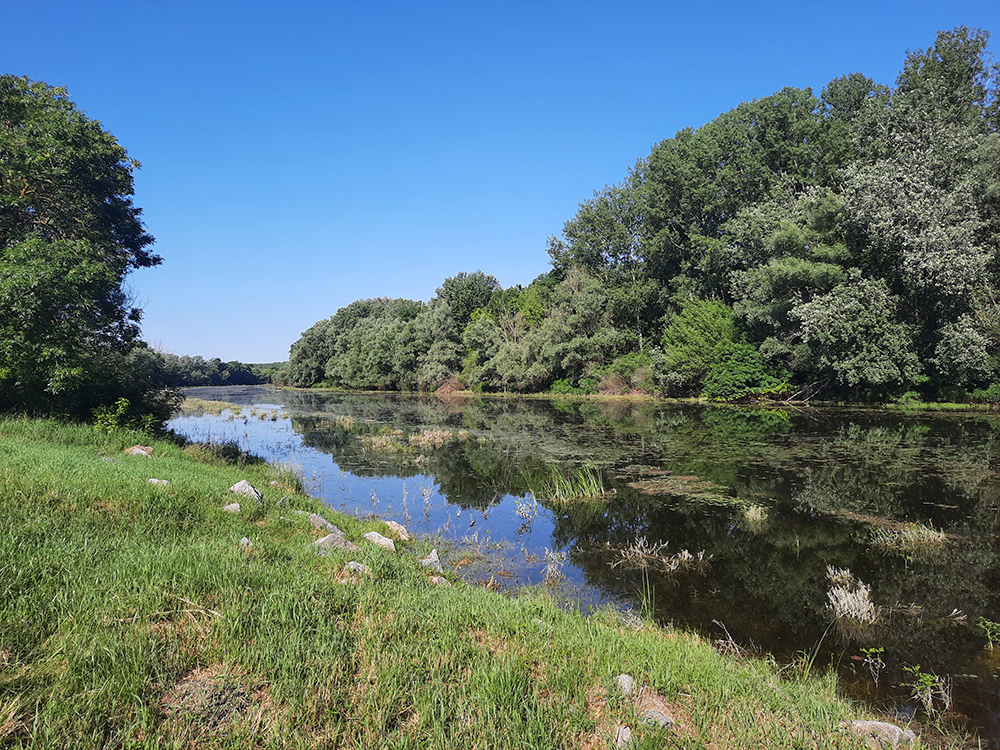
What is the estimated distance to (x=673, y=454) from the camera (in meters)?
19.6

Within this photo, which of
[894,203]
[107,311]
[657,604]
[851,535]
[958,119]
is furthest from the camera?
[958,119]

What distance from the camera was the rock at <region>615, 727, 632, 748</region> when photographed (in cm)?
339

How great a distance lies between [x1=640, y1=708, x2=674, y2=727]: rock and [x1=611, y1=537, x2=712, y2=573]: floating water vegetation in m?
5.44

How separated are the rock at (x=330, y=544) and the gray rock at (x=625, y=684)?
397cm

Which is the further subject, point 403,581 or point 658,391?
point 658,391

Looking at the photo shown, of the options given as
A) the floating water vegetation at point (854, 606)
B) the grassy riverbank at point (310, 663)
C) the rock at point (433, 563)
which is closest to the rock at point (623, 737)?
the grassy riverbank at point (310, 663)

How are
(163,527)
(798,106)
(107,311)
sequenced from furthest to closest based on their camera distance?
(798,106) < (107,311) < (163,527)

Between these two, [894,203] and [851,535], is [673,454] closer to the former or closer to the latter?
[851,535]

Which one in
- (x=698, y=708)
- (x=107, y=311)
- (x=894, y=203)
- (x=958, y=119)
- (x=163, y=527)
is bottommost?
(x=698, y=708)

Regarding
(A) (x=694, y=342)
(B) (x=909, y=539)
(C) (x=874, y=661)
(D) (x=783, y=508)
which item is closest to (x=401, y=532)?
(C) (x=874, y=661)

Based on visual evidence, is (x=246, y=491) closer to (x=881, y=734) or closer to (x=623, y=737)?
(x=623, y=737)

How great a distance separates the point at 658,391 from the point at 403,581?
143 ft

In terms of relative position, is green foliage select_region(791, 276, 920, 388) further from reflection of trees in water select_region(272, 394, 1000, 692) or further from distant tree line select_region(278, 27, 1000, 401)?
reflection of trees in water select_region(272, 394, 1000, 692)

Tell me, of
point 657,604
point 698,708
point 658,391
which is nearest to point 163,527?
point 698,708
